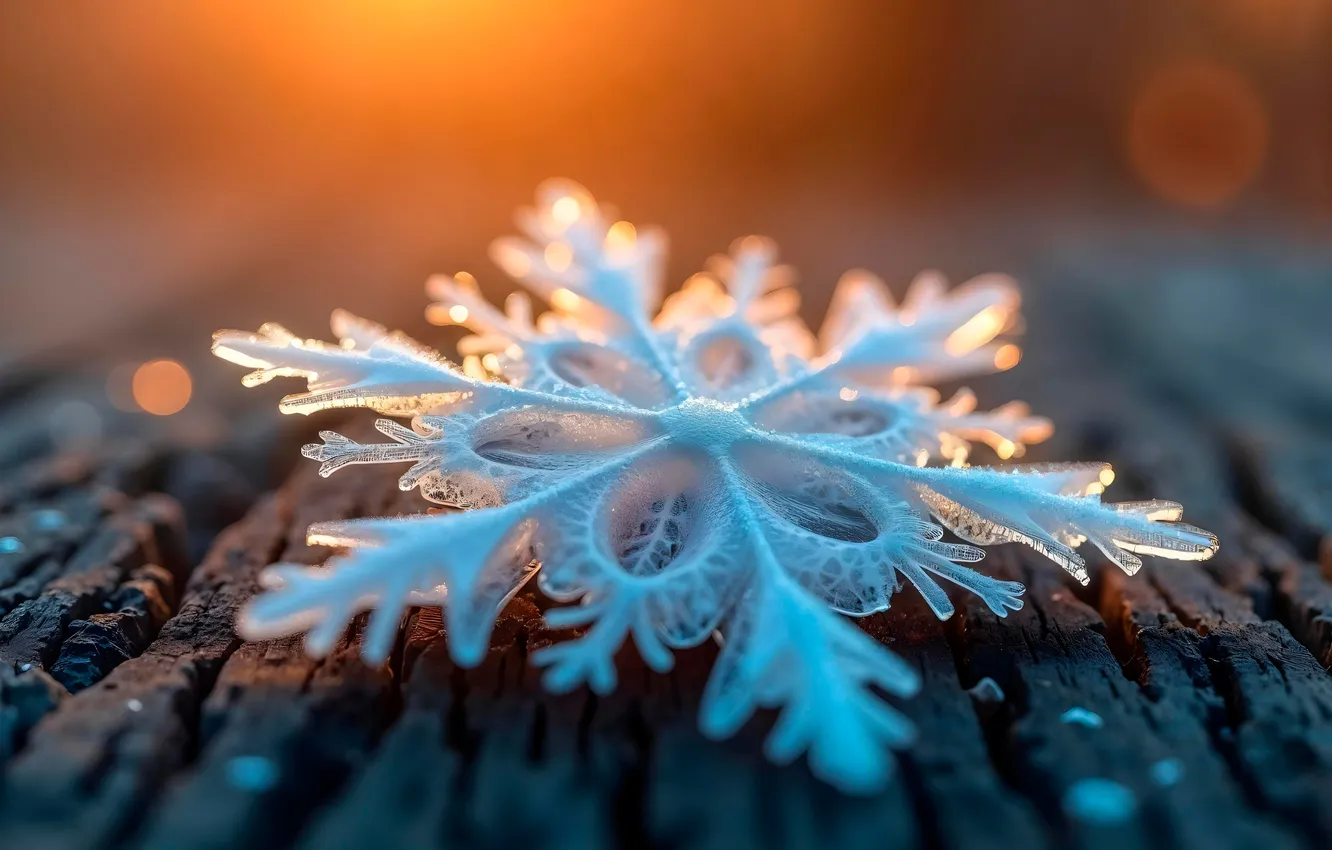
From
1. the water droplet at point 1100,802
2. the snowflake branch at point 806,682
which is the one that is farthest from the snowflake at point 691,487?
the water droplet at point 1100,802

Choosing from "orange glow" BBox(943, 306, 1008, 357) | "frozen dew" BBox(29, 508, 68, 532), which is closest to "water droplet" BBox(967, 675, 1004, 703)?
"orange glow" BBox(943, 306, 1008, 357)

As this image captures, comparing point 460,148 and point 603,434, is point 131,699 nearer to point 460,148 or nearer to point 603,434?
point 603,434

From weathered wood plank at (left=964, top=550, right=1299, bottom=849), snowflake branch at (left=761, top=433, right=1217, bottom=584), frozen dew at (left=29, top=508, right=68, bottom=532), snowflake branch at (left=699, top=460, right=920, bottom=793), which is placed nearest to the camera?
snowflake branch at (left=699, top=460, right=920, bottom=793)

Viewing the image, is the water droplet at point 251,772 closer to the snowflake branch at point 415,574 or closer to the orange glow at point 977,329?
the snowflake branch at point 415,574

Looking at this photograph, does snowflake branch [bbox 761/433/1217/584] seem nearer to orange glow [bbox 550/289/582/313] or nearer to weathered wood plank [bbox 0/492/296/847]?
orange glow [bbox 550/289/582/313]

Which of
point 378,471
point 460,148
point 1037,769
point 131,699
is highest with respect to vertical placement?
point 460,148

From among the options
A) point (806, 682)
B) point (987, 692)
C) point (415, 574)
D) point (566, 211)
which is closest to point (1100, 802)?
point (987, 692)

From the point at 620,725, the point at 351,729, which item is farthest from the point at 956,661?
the point at 351,729

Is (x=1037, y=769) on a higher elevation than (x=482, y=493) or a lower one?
lower
